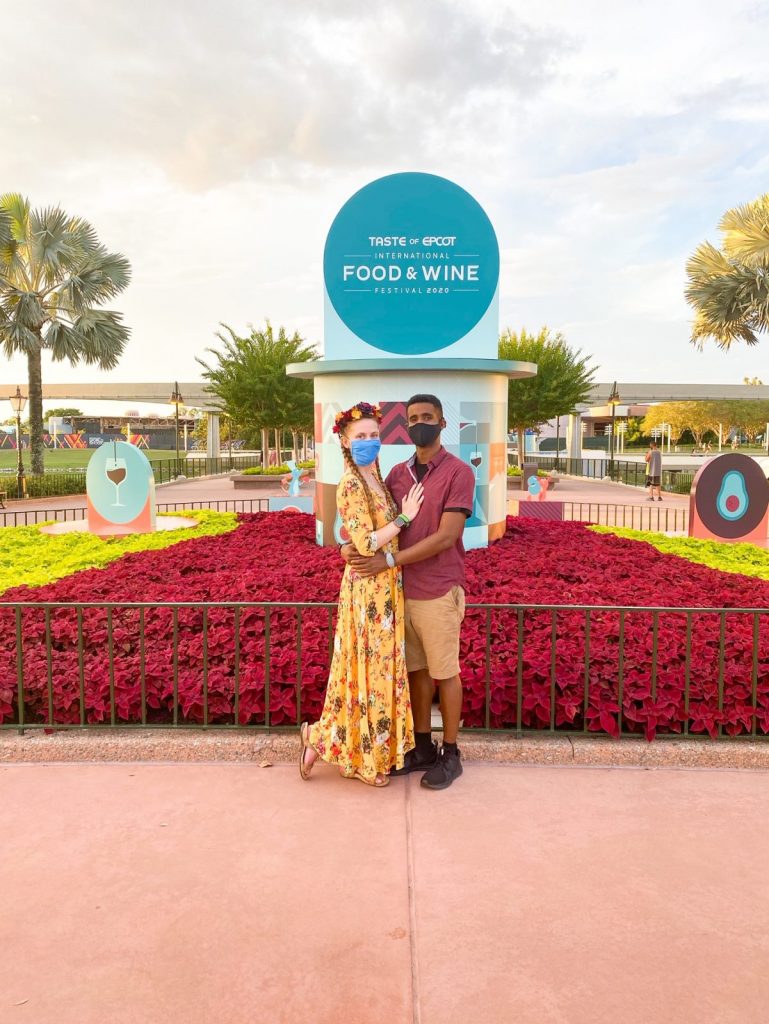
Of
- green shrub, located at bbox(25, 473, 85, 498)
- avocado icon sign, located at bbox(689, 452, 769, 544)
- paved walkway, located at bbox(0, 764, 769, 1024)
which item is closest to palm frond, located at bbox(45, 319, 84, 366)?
green shrub, located at bbox(25, 473, 85, 498)

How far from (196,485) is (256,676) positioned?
2774 cm

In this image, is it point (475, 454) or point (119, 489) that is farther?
point (119, 489)

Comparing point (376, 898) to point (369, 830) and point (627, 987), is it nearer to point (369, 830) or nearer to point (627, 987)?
point (369, 830)

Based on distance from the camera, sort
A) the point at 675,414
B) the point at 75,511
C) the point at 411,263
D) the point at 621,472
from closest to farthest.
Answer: the point at 411,263 < the point at 75,511 < the point at 621,472 < the point at 675,414

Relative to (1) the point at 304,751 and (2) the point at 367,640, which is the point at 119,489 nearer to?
(1) the point at 304,751

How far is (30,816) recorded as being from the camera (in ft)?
12.2

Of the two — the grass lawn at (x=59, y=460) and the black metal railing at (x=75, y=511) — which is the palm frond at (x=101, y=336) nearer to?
the black metal railing at (x=75, y=511)

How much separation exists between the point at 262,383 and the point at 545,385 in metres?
11.4

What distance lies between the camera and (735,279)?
75.5 feet

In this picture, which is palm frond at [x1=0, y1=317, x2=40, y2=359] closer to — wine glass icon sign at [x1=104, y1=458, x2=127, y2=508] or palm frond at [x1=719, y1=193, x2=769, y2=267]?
wine glass icon sign at [x1=104, y1=458, x2=127, y2=508]

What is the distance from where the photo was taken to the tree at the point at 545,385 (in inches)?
1256

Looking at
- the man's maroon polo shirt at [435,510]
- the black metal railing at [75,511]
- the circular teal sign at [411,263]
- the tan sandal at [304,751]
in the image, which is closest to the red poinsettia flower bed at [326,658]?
the tan sandal at [304,751]

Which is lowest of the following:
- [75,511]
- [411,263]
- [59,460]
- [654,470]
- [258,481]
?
[75,511]

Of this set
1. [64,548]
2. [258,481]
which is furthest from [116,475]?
[258,481]
